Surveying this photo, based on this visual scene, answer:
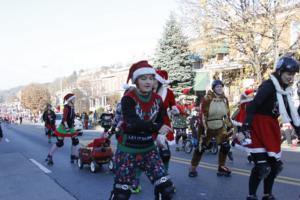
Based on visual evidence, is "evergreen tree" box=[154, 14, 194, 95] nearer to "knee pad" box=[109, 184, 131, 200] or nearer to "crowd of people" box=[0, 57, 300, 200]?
"crowd of people" box=[0, 57, 300, 200]

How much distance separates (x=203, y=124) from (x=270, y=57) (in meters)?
19.7

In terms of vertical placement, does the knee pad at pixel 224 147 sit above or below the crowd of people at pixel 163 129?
below

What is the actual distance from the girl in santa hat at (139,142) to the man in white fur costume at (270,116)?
4.64 ft

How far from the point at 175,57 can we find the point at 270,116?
37.2 metres

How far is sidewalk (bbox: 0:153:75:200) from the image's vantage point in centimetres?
774

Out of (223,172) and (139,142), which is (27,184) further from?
(139,142)

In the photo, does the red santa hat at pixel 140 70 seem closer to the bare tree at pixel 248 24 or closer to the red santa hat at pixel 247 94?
the red santa hat at pixel 247 94

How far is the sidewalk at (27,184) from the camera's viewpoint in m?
7.74

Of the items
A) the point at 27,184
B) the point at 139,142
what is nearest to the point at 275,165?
the point at 139,142

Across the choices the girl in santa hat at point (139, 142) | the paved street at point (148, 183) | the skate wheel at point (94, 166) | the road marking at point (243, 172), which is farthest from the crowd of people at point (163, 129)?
the skate wheel at point (94, 166)

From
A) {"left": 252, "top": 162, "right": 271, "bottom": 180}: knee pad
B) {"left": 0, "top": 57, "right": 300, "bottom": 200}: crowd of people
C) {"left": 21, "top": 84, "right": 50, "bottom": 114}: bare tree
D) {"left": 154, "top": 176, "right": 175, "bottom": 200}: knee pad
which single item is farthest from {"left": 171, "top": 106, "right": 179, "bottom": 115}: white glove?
{"left": 21, "top": 84, "right": 50, "bottom": 114}: bare tree

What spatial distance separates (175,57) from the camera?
42.8 metres

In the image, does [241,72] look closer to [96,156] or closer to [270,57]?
[270,57]

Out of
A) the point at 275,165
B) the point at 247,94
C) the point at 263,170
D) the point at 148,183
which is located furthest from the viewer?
the point at 247,94
